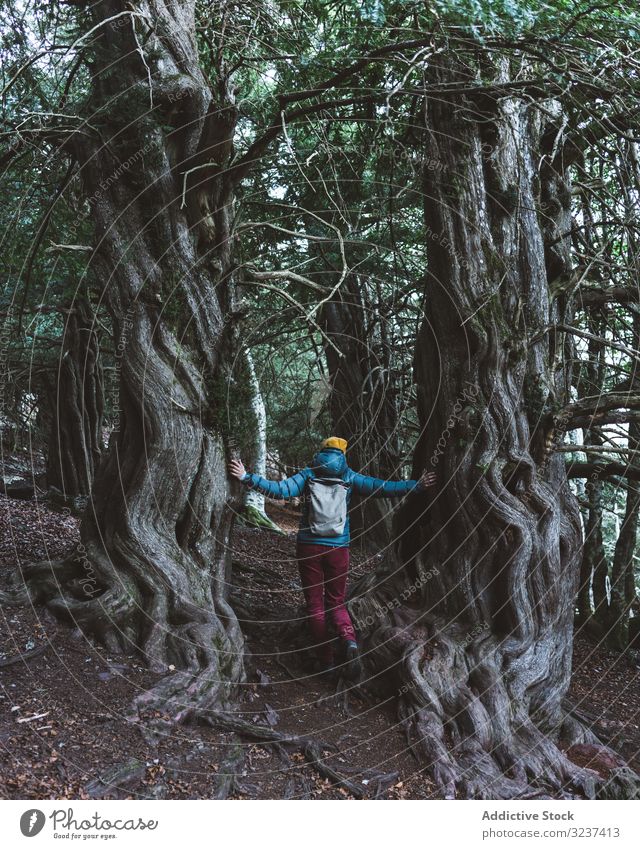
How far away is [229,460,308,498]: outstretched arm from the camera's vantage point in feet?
16.0

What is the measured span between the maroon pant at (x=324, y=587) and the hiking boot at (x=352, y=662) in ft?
0.21

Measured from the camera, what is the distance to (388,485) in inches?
203

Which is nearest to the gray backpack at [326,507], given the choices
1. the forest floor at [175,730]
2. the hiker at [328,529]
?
the hiker at [328,529]

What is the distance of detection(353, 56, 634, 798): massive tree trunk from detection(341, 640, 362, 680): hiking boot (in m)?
0.11

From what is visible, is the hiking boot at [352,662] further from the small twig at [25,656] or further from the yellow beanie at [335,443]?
the small twig at [25,656]

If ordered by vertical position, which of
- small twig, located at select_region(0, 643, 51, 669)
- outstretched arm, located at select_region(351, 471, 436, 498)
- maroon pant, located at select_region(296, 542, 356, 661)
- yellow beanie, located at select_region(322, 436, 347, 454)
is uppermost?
yellow beanie, located at select_region(322, 436, 347, 454)

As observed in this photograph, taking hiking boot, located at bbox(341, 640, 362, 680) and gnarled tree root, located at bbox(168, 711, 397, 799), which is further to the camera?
hiking boot, located at bbox(341, 640, 362, 680)

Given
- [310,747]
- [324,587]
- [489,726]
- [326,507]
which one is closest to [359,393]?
[326,507]

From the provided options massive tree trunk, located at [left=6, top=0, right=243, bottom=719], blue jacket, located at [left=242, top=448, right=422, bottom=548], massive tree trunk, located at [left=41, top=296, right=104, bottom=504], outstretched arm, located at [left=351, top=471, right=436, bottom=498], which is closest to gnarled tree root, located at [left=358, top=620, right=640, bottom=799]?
blue jacket, located at [left=242, top=448, right=422, bottom=548]

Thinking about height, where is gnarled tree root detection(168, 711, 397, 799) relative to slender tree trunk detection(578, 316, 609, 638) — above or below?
below

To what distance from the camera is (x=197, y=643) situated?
Answer: 4.55 metres

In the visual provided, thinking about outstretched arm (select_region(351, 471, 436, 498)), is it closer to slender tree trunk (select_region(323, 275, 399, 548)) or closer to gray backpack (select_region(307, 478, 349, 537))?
gray backpack (select_region(307, 478, 349, 537))

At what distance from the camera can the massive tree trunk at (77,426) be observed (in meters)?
8.78

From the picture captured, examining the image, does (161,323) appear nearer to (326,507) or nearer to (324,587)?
(326,507)
